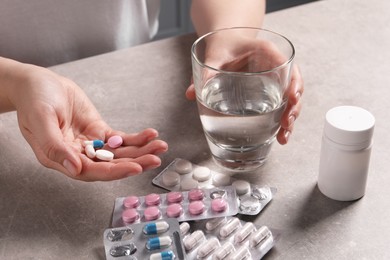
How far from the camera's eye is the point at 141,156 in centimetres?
72

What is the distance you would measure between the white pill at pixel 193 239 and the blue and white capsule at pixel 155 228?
25 mm

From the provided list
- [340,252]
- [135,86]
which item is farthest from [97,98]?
[340,252]

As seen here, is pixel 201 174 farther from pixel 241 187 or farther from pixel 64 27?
pixel 64 27

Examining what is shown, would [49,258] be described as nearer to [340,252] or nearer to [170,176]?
[170,176]

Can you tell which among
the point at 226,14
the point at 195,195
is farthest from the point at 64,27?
the point at 195,195

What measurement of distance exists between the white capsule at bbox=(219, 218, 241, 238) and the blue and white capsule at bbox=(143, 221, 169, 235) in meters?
0.06

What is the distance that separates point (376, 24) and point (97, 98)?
1.56 ft

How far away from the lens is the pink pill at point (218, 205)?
681 mm

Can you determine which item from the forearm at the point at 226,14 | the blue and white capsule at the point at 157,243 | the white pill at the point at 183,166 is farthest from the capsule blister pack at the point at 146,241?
the forearm at the point at 226,14

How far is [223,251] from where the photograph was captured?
64 cm

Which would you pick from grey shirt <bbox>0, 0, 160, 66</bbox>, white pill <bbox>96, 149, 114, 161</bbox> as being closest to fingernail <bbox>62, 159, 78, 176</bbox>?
white pill <bbox>96, 149, 114, 161</bbox>

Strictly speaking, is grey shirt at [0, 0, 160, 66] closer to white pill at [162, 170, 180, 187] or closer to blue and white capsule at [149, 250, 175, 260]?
white pill at [162, 170, 180, 187]

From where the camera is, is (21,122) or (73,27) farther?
(73,27)

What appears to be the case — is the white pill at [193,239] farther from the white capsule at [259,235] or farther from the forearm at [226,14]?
the forearm at [226,14]
